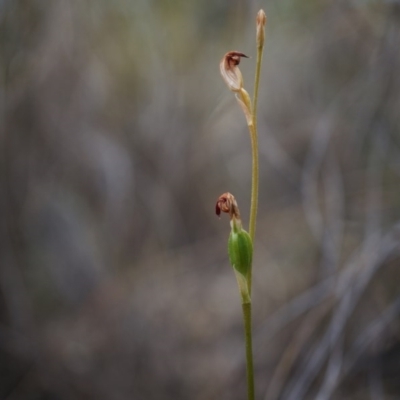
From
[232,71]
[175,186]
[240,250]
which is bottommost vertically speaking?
[240,250]

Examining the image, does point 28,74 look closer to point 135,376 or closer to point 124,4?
point 124,4

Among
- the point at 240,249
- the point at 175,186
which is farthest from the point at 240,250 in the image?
the point at 175,186

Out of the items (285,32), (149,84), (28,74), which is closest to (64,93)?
(28,74)

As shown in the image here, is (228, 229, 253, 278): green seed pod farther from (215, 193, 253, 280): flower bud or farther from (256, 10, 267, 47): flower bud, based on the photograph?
(256, 10, 267, 47): flower bud

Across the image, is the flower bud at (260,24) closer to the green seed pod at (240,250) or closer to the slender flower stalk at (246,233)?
the slender flower stalk at (246,233)

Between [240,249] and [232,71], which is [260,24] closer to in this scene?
[232,71]

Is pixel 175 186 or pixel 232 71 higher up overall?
pixel 175 186
